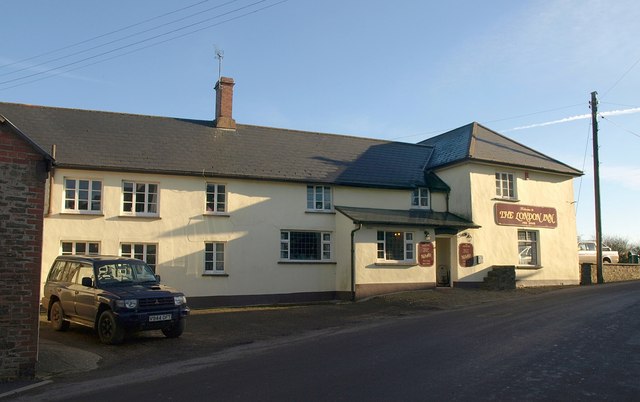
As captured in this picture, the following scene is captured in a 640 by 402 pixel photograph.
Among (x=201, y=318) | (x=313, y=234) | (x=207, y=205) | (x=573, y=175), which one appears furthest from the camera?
(x=573, y=175)

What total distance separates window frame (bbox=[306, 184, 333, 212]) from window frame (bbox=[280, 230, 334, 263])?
1.08 metres

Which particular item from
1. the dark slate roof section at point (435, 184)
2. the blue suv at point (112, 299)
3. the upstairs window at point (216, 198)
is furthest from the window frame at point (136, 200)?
the dark slate roof section at point (435, 184)

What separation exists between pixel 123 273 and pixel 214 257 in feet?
26.0

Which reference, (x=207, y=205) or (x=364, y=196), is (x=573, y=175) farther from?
(x=207, y=205)

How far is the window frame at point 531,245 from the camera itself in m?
26.4

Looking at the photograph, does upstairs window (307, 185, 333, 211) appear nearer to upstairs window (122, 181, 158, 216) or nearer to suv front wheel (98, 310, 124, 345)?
upstairs window (122, 181, 158, 216)

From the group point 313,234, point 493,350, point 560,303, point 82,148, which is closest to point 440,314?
point 560,303

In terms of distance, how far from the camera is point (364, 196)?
24.9 metres

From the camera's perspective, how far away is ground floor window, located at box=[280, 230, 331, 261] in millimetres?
23234

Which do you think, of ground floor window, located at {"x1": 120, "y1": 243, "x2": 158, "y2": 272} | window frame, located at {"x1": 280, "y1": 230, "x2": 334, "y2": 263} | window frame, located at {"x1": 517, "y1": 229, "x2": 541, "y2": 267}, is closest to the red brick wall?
ground floor window, located at {"x1": 120, "y1": 243, "x2": 158, "y2": 272}

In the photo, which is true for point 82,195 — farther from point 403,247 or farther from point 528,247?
point 528,247

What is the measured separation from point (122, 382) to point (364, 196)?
1731 centimetres

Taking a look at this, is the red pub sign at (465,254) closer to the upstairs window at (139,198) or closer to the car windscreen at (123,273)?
the upstairs window at (139,198)

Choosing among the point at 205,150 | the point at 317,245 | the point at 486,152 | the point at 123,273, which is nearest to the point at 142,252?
the point at 205,150
